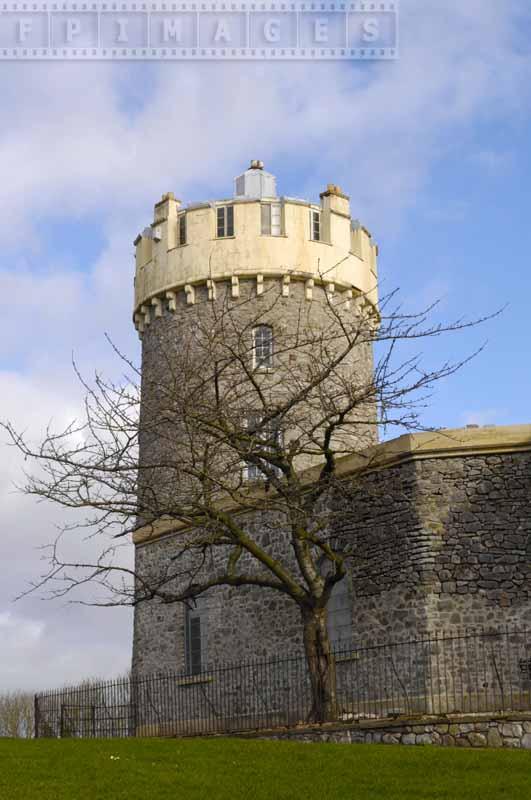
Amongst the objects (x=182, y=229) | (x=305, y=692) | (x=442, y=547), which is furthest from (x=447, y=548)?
(x=182, y=229)

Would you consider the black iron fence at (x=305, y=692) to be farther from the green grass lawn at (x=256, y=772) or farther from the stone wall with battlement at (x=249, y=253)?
the stone wall with battlement at (x=249, y=253)

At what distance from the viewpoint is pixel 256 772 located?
45.0 feet

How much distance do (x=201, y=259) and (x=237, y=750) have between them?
17.4 metres

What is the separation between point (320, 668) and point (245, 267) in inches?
540

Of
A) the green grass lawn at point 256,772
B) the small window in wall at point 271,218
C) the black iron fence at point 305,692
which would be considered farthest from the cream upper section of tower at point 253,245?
the green grass lawn at point 256,772

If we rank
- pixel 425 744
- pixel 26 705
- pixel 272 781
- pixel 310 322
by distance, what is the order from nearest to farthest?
pixel 272 781 → pixel 425 744 → pixel 310 322 → pixel 26 705

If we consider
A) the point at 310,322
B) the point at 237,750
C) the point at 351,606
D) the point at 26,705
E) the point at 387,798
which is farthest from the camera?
the point at 26,705

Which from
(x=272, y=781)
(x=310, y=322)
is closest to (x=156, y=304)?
(x=310, y=322)

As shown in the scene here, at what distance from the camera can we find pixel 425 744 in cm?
1709

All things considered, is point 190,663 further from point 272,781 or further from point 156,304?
point 272,781

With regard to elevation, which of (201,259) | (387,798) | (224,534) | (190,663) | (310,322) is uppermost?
(201,259)

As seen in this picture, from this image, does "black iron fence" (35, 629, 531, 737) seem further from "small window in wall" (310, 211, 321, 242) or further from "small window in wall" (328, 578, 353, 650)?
"small window in wall" (310, 211, 321, 242)

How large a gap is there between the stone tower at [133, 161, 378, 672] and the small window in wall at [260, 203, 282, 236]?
27 millimetres

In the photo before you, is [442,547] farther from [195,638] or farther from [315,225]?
[315,225]
